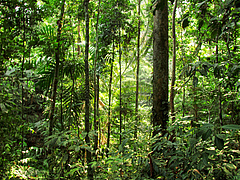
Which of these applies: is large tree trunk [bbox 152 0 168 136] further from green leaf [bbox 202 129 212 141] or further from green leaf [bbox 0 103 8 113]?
green leaf [bbox 0 103 8 113]

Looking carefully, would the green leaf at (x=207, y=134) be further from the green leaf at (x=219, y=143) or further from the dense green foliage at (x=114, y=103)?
the green leaf at (x=219, y=143)

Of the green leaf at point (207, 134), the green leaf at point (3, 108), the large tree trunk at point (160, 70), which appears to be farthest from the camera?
the large tree trunk at point (160, 70)

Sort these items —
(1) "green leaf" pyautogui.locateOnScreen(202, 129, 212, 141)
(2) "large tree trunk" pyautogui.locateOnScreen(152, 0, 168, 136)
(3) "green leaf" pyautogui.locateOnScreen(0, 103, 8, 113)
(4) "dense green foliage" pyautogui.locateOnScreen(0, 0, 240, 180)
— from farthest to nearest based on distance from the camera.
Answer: (2) "large tree trunk" pyautogui.locateOnScreen(152, 0, 168, 136), (3) "green leaf" pyautogui.locateOnScreen(0, 103, 8, 113), (4) "dense green foliage" pyautogui.locateOnScreen(0, 0, 240, 180), (1) "green leaf" pyautogui.locateOnScreen(202, 129, 212, 141)

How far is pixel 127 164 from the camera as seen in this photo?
180 centimetres

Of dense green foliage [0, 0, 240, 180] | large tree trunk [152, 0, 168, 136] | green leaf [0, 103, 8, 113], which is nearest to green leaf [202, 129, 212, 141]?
dense green foliage [0, 0, 240, 180]

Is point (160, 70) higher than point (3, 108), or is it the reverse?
point (160, 70)

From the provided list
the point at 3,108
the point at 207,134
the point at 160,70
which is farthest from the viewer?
the point at 160,70

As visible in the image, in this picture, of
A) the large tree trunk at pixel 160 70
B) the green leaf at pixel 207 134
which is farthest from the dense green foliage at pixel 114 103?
the large tree trunk at pixel 160 70

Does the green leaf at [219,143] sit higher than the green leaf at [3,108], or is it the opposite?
the green leaf at [3,108]

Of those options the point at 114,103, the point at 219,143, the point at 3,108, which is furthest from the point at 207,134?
the point at 114,103

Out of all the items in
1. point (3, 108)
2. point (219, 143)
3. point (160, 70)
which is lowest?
point (219, 143)

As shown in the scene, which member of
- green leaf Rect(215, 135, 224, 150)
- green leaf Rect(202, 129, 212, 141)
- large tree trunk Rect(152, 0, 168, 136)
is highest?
large tree trunk Rect(152, 0, 168, 136)

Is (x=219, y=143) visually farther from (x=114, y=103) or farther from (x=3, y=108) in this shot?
(x=114, y=103)

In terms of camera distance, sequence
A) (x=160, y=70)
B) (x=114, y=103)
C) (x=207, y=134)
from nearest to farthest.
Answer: (x=207, y=134)
(x=160, y=70)
(x=114, y=103)
